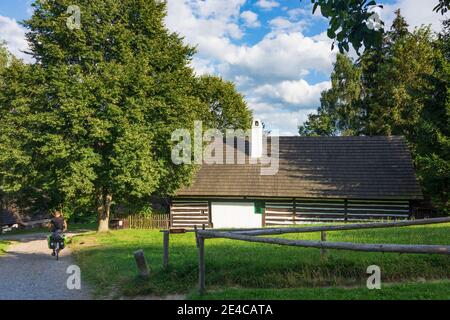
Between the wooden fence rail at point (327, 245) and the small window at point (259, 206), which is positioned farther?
the small window at point (259, 206)

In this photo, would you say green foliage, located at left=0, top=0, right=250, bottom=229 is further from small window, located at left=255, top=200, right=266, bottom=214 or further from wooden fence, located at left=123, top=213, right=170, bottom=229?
small window, located at left=255, top=200, right=266, bottom=214

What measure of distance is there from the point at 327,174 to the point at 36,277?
58.6 ft

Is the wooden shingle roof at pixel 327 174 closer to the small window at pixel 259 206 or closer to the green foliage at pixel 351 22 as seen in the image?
the small window at pixel 259 206

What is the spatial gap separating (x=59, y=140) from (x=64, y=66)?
10.5ft

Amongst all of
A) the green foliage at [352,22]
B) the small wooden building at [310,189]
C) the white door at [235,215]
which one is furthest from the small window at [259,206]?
the green foliage at [352,22]

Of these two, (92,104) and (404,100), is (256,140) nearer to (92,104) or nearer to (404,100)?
(92,104)

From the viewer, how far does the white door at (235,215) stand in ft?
77.5

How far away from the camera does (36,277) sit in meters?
9.89

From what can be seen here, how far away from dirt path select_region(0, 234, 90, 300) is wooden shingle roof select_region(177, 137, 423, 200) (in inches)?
451

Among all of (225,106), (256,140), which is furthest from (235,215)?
(225,106)

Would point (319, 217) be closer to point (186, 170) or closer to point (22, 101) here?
point (186, 170)

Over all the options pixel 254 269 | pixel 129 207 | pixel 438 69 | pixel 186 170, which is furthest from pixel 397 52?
pixel 254 269

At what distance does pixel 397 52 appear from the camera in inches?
1314

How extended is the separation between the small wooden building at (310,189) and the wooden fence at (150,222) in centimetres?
62
